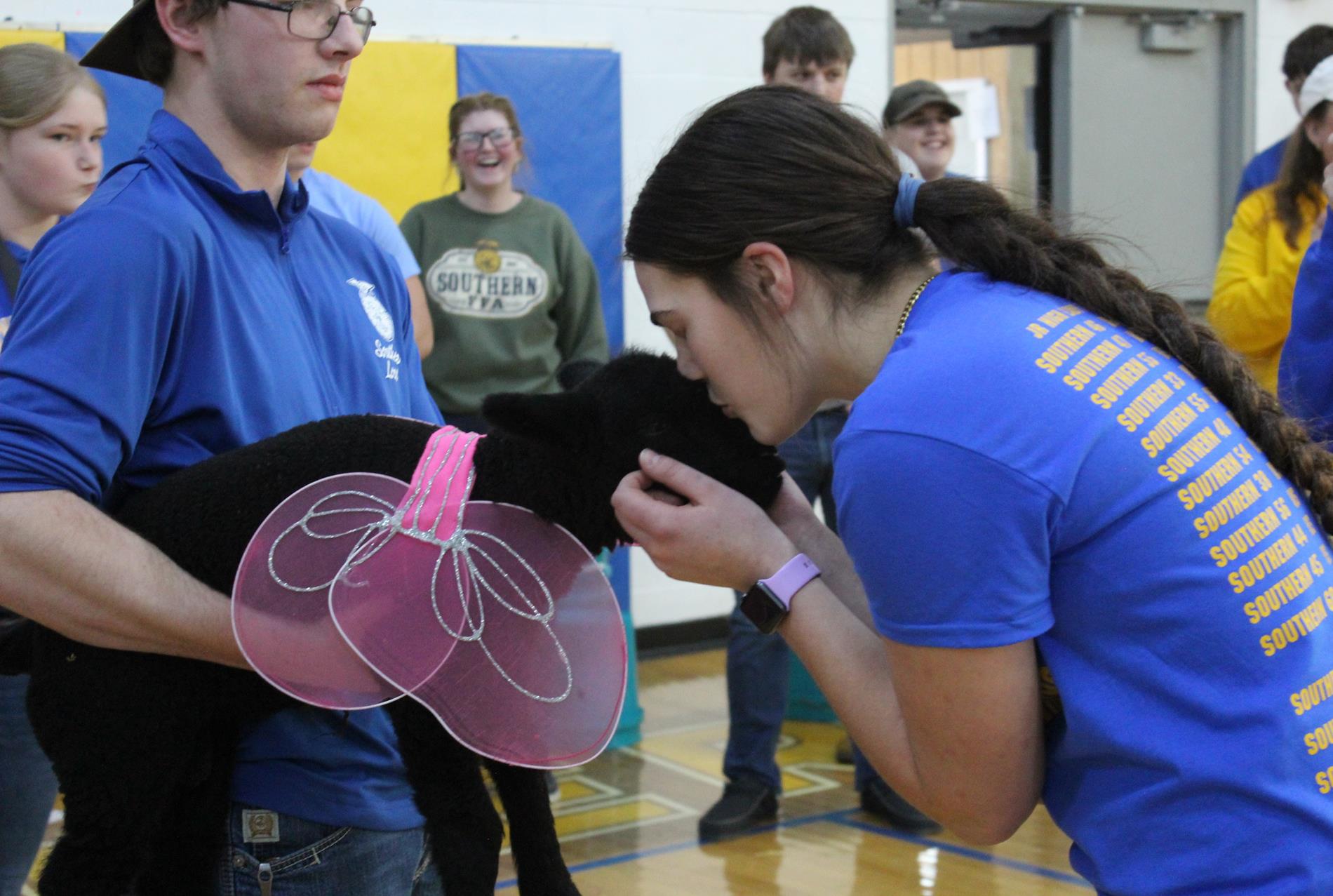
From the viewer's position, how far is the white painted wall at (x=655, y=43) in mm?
5727

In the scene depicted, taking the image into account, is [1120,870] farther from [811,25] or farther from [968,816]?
[811,25]

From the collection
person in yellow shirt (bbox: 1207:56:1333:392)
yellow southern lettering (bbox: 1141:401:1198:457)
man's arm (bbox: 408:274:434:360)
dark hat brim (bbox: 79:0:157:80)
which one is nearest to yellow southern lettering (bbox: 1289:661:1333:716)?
yellow southern lettering (bbox: 1141:401:1198:457)

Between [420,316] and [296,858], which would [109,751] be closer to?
[296,858]

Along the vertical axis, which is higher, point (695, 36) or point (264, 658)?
point (695, 36)

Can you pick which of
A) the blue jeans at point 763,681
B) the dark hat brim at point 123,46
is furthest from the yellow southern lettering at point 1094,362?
the blue jeans at point 763,681

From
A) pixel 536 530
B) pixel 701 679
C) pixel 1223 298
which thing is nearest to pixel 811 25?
pixel 1223 298

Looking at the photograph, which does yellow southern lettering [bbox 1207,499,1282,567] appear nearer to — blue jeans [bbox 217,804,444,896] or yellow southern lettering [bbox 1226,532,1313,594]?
yellow southern lettering [bbox 1226,532,1313,594]

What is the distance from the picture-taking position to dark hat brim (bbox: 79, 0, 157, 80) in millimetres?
1662

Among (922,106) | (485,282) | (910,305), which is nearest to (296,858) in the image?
(910,305)

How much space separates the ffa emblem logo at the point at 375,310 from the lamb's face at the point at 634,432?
0.30 meters

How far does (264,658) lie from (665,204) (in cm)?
65

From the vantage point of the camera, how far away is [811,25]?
448cm

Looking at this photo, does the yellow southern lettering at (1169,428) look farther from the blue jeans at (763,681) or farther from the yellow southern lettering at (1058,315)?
the blue jeans at (763,681)

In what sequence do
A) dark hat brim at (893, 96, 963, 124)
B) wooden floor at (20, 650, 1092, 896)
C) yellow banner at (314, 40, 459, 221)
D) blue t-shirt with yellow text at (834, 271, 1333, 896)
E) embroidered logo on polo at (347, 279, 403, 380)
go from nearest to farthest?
1. blue t-shirt with yellow text at (834, 271, 1333, 896)
2. embroidered logo on polo at (347, 279, 403, 380)
3. wooden floor at (20, 650, 1092, 896)
4. dark hat brim at (893, 96, 963, 124)
5. yellow banner at (314, 40, 459, 221)
